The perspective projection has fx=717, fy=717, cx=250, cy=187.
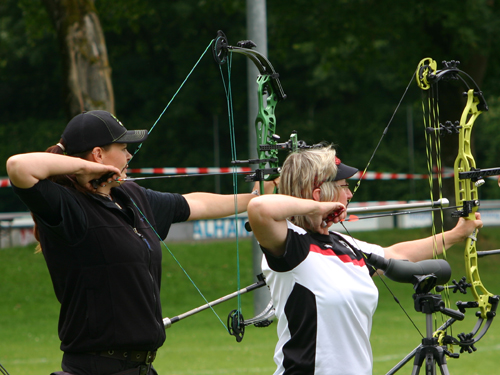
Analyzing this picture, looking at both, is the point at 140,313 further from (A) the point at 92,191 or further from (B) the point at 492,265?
(B) the point at 492,265

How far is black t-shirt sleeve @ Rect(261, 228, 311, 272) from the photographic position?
96.2 inches

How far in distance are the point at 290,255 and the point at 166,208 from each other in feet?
2.90

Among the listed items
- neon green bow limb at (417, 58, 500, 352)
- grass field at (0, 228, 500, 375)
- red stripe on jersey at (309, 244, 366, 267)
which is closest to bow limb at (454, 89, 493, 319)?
neon green bow limb at (417, 58, 500, 352)

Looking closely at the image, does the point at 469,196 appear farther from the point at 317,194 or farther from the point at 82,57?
the point at 82,57

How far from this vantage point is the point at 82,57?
874cm

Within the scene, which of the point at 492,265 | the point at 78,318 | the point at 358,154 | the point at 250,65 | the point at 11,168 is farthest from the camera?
the point at 358,154

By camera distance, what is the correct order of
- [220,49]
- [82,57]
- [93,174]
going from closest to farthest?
[93,174] < [220,49] < [82,57]

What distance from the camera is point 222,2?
1473 centimetres

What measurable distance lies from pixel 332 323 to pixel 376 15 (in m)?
12.2

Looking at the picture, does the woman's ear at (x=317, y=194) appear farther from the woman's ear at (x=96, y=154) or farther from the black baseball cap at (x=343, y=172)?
the woman's ear at (x=96, y=154)

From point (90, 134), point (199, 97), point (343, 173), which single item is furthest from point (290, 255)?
point (199, 97)

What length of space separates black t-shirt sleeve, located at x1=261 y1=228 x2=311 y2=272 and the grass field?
408 centimetres

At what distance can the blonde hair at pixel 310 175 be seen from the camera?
102 inches

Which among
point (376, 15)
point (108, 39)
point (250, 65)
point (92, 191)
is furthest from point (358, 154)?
point (92, 191)
